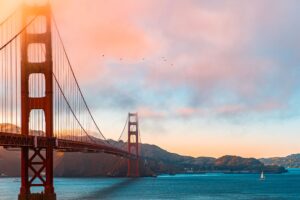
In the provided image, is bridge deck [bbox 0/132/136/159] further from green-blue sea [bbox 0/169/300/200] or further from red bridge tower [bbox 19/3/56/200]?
green-blue sea [bbox 0/169/300/200]

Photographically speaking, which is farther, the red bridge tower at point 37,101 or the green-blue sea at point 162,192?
the green-blue sea at point 162,192

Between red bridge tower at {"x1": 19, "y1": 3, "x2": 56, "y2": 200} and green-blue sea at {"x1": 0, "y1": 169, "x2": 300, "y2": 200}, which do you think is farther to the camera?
green-blue sea at {"x1": 0, "y1": 169, "x2": 300, "y2": 200}

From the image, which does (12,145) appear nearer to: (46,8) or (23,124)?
(23,124)

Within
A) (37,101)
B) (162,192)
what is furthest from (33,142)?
(162,192)

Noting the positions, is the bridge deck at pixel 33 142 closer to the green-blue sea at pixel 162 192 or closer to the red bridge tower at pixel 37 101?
the red bridge tower at pixel 37 101

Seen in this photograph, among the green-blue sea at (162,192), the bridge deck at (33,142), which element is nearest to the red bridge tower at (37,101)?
the bridge deck at (33,142)

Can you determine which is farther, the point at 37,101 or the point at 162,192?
the point at 162,192

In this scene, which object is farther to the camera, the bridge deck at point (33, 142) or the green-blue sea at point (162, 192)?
the green-blue sea at point (162, 192)

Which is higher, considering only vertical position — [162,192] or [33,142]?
[33,142]

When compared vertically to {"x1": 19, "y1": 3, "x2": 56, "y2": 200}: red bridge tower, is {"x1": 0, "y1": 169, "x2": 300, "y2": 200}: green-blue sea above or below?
below

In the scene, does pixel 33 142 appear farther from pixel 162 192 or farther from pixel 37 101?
pixel 162 192

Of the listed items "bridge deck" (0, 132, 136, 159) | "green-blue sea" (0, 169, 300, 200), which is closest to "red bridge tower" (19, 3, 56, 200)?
"bridge deck" (0, 132, 136, 159)

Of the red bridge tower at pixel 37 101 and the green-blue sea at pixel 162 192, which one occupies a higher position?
the red bridge tower at pixel 37 101
